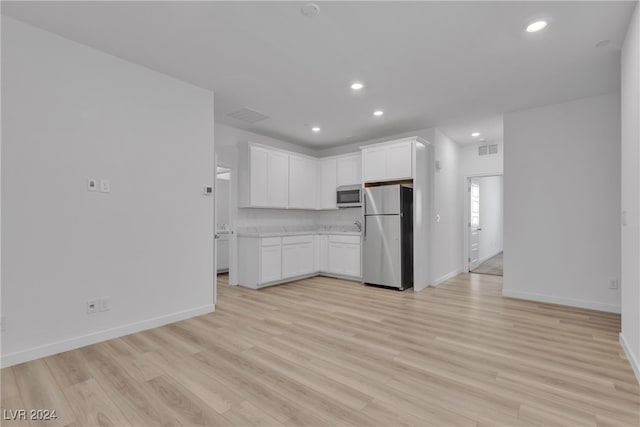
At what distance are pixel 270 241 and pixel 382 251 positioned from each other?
1.91m

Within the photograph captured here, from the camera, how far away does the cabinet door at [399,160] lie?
496cm

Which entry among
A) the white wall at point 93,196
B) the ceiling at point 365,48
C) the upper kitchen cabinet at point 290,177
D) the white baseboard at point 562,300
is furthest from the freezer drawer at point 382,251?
the white wall at point 93,196

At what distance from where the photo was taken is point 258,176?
5254 millimetres

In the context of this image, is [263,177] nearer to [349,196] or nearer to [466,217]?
[349,196]

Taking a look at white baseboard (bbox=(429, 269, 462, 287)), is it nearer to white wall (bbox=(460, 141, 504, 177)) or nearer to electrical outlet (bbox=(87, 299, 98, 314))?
white wall (bbox=(460, 141, 504, 177))

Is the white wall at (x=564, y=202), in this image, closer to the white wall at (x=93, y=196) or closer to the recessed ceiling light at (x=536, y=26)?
the recessed ceiling light at (x=536, y=26)

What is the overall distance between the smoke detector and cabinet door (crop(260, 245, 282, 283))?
139 inches

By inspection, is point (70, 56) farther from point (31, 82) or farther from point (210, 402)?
point (210, 402)

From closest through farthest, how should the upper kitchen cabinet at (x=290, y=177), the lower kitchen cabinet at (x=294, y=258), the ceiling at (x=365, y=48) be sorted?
the ceiling at (x=365, y=48) < the lower kitchen cabinet at (x=294, y=258) < the upper kitchen cabinet at (x=290, y=177)

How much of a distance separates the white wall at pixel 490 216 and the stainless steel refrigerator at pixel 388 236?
378 centimetres

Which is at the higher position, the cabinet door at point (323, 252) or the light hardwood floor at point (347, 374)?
the cabinet door at point (323, 252)

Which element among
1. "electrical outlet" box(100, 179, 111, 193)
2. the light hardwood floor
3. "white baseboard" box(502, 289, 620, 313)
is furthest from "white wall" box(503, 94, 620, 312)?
"electrical outlet" box(100, 179, 111, 193)

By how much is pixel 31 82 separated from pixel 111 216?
124 cm

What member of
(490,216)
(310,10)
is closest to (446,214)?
(490,216)
